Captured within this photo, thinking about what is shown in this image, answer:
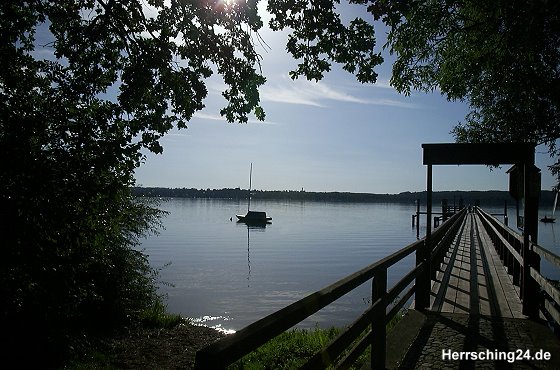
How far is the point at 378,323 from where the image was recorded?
180 inches

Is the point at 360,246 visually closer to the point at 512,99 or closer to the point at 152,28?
the point at 512,99

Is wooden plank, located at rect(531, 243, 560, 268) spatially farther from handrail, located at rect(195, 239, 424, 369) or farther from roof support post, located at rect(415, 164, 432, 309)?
handrail, located at rect(195, 239, 424, 369)

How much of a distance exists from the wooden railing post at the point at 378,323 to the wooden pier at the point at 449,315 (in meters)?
0.01

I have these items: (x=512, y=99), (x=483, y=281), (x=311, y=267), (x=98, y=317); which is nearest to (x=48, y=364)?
(x=98, y=317)

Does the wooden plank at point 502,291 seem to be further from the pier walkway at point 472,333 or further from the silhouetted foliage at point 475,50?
the silhouetted foliage at point 475,50

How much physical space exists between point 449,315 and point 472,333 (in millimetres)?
1011

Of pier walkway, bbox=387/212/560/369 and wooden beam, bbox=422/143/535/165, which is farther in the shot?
wooden beam, bbox=422/143/535/165

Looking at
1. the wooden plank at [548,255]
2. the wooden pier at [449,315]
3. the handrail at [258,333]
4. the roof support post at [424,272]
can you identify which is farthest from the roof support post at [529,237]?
the handrail at [258,333]

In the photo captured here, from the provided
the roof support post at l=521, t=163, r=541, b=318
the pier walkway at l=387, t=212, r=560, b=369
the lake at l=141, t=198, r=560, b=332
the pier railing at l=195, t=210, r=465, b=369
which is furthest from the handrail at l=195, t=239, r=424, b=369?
the lake at l=141, t=198, r=560, b=332

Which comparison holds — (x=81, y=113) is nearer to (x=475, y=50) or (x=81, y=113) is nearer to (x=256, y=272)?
(x=475, y=50)

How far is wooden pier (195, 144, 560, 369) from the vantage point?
3248mm

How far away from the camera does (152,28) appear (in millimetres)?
7289

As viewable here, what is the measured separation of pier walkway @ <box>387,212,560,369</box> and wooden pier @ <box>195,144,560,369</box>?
1cm

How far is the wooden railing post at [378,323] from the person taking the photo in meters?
4.55
